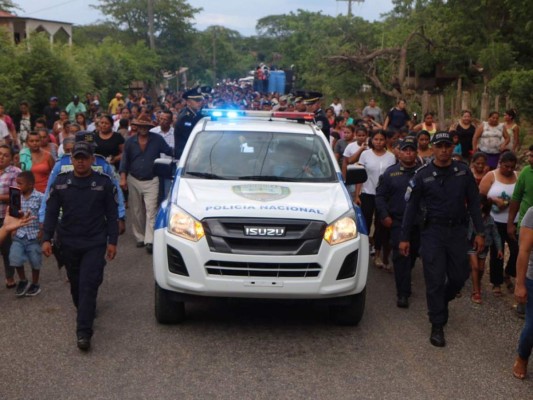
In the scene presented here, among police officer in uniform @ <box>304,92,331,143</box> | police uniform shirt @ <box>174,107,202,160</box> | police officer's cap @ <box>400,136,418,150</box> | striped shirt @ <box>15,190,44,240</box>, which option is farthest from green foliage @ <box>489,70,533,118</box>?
striped shirt @ <box>15,190,44,240</box>

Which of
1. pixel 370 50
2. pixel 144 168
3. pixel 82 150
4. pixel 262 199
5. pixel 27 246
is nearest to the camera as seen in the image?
pixel 82 150

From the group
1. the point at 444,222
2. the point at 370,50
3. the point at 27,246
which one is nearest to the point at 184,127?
the point at 27,246

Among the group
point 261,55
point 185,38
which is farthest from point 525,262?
point 261,55

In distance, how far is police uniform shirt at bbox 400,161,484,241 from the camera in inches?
251

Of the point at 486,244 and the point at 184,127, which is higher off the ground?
the point at 184,127

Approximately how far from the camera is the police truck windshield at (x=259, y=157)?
7105 millimetres

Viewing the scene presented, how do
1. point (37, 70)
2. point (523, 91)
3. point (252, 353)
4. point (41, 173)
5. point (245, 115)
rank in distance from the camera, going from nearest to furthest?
point (252, 353) < point (245, 115) < point (41, 173) < point (523, 91) < point (37, 70)

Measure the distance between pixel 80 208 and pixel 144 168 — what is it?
3863mm

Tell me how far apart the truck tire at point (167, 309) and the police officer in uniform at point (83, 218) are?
57 cm

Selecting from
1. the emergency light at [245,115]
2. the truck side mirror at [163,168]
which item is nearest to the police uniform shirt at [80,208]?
the truck side mirror at [163,168]

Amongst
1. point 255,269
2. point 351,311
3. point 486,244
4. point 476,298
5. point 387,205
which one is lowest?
point 476,298

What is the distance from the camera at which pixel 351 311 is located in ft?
21.8

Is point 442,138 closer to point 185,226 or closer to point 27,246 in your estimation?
point 185,226

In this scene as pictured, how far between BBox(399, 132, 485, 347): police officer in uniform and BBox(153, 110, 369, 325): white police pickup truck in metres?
0.60
